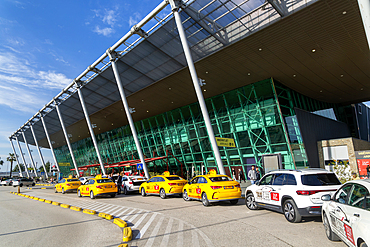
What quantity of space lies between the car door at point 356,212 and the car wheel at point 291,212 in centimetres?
293

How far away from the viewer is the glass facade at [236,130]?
2425 cm

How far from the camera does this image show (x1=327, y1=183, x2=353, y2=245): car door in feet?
15.4

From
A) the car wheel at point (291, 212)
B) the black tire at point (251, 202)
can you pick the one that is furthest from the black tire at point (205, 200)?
the car wheel at point (291, 212)

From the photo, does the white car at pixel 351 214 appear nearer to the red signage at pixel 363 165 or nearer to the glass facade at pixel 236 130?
the red signage at pixel 363 165

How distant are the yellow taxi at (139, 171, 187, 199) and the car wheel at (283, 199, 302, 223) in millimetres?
8581

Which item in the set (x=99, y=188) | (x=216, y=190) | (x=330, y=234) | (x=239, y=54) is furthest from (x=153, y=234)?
(x=239, y=54)

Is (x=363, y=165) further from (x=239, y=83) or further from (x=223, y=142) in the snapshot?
(x=239, y=83)

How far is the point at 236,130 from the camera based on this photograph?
2764 centimetres

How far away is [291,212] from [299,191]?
0.79m

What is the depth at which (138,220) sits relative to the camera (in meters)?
9.00

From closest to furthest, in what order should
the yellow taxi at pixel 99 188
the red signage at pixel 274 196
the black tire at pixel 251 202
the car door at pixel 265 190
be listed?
the red signage at pixel 274 196 < the car door at pixel 265 190 < the black tire at pixel 251 202 < the yellow taxi at pixel 99 188

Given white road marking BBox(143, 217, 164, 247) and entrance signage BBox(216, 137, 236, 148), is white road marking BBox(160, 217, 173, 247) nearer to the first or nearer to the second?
white road marking BBox(143, 217, 164, 247)

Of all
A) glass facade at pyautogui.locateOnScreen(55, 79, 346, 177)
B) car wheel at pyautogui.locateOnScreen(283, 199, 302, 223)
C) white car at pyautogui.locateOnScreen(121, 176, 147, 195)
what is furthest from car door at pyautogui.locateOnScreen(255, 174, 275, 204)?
glass facade at pyautogui.locateOnScreen(55, 79, 346, 177)

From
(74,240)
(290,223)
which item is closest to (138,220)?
(74,240)
